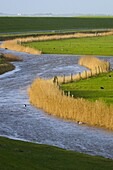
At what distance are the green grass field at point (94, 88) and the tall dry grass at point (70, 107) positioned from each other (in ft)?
8.90

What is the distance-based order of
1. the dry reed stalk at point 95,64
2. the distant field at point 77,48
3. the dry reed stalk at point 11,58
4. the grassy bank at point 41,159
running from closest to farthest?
1. the grassy bank at point 41,159
2. the dry reed stalk at point 95,64
3. the dry reed stalk at point 11,58
4. the distant field at point 77,48

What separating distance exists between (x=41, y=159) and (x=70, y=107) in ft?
40.8

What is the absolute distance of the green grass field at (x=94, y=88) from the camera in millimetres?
38750

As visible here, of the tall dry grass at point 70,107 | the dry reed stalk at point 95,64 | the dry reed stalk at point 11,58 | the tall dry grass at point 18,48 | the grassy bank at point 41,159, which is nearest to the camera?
the grassy bank at point 41,159

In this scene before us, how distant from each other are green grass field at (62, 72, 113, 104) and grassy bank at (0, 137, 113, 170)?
12996 mm

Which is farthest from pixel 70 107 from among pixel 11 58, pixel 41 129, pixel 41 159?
pixel 11 58

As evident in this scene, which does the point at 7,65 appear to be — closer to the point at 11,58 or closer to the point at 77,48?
the point at 11,58

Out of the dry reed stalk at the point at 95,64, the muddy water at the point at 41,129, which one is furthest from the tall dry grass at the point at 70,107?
the dry reed stalk at the point at 95,64

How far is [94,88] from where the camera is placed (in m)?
43.9

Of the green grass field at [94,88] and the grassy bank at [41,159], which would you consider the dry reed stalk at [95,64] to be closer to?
the green grass field at [94,88]

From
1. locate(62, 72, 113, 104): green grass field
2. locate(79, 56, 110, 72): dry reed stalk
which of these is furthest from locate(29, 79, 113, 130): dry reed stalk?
locate(79, 56, 110, 72): dry reed stalk

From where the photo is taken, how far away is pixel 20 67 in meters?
68.4

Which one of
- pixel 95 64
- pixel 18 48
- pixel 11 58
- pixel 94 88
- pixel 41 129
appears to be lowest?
pixel 18 48

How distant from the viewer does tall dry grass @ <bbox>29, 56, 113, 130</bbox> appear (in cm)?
3000
